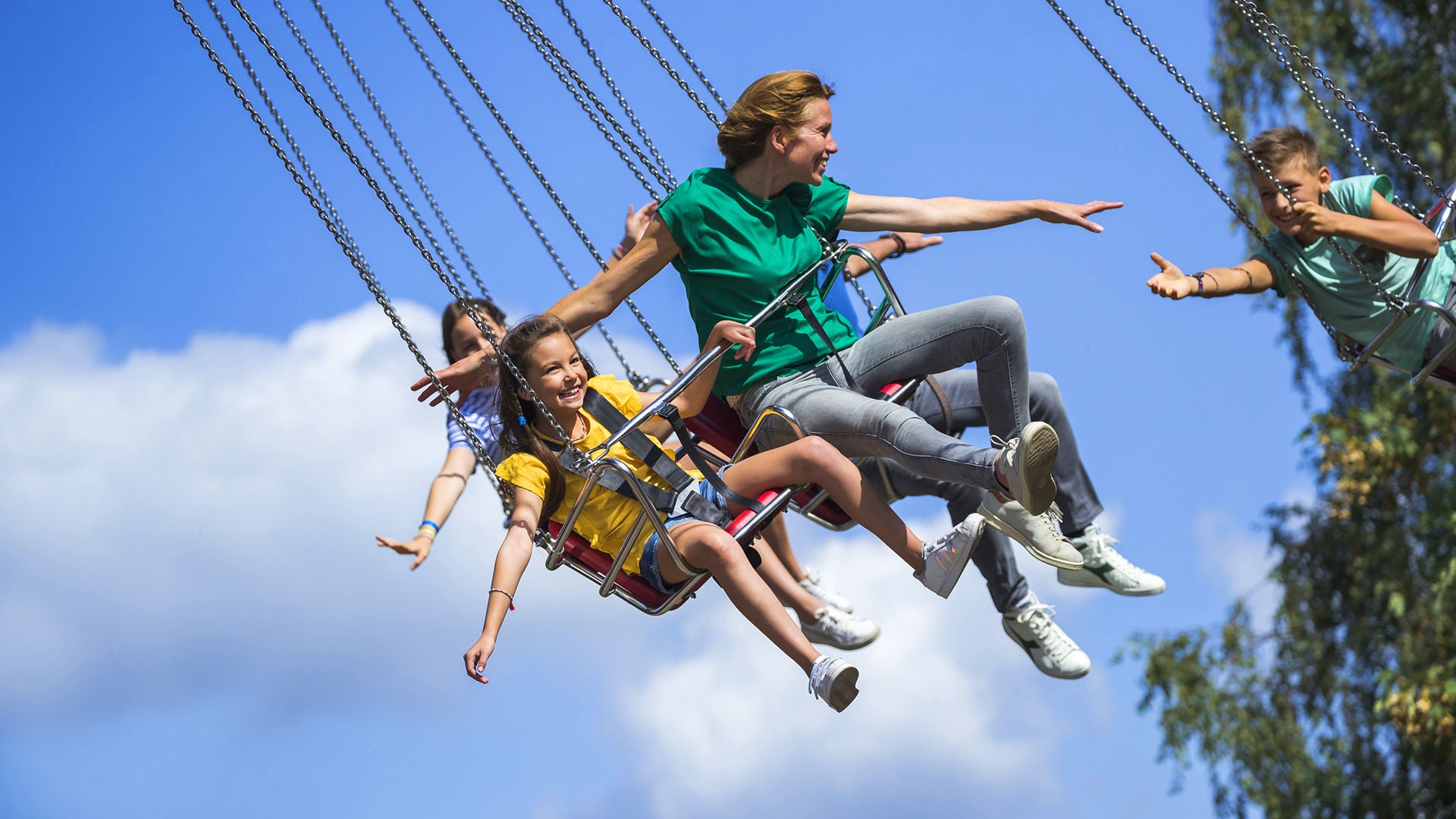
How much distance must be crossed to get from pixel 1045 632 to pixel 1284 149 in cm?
149

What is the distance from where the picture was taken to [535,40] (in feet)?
16.8

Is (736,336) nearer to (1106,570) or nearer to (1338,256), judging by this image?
(1106,570)

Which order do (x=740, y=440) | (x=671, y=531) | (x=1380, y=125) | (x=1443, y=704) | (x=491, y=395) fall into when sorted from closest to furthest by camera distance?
(x=671, y=531)
(x=740, y=440)
(x=491, y=395)
(x=1443, y=704)
(x=1380, y=125)

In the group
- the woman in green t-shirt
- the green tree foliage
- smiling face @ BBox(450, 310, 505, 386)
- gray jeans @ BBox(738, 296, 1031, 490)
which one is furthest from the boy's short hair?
the green tree foliage

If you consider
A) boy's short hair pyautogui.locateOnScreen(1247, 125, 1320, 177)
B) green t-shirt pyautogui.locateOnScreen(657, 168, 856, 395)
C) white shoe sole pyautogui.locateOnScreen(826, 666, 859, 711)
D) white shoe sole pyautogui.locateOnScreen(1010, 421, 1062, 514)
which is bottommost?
white shoe sole pyautogui.locateOnScreen(826, 666, 859, 711)

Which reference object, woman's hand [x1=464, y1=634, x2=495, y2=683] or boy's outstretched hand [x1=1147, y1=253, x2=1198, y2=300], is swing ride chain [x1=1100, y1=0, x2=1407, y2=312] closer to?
boy's outstretched hand [x1=1147, y1=253, x2=1198, y2=300]

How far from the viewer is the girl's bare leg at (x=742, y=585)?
13.2ft

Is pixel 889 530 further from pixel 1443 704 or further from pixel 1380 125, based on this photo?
pixel 1380 125

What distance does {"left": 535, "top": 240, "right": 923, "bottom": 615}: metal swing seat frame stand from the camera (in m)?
4.11

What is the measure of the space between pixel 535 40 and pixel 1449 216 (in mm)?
2644

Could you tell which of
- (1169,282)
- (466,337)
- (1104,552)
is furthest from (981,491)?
(466,337)

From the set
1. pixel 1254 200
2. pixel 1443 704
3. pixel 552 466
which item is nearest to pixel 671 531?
pixel 552 466

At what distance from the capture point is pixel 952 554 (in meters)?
4.10

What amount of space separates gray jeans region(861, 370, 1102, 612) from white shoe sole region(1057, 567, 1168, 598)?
4.7 inches
